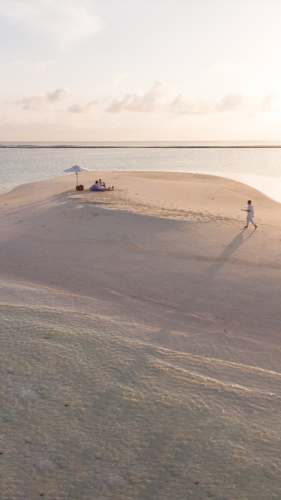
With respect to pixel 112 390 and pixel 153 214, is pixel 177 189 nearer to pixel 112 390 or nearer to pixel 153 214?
pixel 153 214

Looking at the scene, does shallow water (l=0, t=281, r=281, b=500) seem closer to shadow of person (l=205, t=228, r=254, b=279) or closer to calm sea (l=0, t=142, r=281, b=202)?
shadow of person (l=205, t=228, r=254, b=279)

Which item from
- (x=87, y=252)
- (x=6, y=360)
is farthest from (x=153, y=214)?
(x=6, y=360)

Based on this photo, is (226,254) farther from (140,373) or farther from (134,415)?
(134,415)

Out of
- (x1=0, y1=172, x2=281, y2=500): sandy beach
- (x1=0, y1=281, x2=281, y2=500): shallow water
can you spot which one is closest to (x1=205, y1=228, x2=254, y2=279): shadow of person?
(x1=0, y1=172, x2=281, y2=500): sandy beach

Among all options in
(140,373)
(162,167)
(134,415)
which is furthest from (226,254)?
(162,167)

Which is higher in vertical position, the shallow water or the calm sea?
the calm sea

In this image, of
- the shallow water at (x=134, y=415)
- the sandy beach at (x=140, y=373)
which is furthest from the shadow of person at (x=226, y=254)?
the shallow water at (x=134, y=415)
